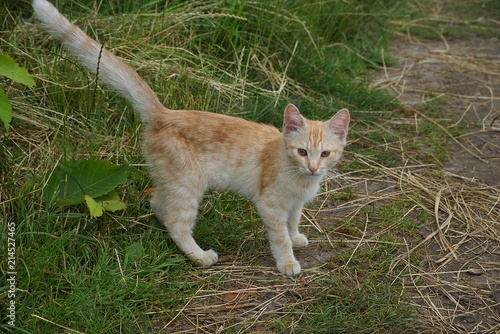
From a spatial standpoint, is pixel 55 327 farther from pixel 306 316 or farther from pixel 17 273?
pixel 306 316

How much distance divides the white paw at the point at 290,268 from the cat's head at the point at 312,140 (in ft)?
1.72

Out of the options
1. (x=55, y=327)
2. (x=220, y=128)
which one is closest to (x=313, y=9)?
(x=220, y=128)

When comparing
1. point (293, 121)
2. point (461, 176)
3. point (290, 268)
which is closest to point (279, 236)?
point (290, 268)

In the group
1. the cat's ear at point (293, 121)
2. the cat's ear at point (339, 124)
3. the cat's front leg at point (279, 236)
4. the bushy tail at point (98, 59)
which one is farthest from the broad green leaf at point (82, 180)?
the cat's ear at point (339, 124)

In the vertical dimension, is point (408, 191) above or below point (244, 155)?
below

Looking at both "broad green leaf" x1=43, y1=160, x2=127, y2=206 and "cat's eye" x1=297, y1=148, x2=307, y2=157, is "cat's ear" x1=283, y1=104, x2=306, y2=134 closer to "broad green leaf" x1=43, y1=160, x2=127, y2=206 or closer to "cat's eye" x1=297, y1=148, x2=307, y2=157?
"cat's eye" x1=297, y1=148, x2=307, y2=157

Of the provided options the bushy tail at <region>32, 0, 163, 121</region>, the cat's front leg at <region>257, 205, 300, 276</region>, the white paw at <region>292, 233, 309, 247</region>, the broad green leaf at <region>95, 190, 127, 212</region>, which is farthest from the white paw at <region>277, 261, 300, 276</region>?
the bushy tail at <region>32, 0, 163, 121</region>

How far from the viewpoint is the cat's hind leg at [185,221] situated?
143 inches

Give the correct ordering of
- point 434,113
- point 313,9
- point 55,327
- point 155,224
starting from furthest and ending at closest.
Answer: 1. point 313,9
2. point 434,113
3. point 155,224
4. point 55,327

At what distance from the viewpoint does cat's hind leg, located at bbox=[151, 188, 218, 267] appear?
11.9ft

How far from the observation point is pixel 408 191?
14.8 ft

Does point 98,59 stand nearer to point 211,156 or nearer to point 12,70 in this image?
point 12,70

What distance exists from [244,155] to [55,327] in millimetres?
1451

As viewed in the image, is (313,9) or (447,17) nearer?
(313,9)
